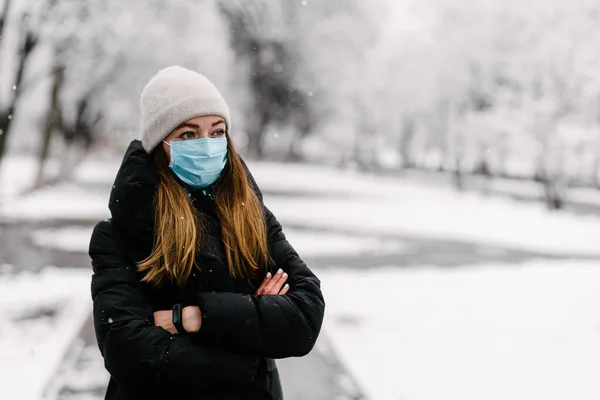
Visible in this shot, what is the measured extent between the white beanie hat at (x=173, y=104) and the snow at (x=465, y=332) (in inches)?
141

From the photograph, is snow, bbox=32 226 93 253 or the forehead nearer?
the forehead

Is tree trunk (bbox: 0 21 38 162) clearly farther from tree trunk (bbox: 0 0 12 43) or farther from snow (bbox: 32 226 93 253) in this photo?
tree trunk (bbox: 0 0 12 43)

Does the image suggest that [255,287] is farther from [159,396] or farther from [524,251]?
[524,251]

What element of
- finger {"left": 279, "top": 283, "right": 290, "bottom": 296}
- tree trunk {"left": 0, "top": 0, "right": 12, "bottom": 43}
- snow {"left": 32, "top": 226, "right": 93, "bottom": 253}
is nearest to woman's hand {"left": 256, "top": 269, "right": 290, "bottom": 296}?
finger {"left": 279, "top": 283, "right": 290, "bottom": 296}

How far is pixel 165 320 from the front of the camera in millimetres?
2066

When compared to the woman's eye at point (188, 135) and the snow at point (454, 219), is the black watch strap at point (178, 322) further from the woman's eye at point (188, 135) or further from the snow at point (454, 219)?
the snow at point (454, 219)

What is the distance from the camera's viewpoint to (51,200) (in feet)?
74.7

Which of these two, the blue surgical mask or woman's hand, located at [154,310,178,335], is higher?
the blue surgical mask

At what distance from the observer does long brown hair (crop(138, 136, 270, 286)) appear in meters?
2.04

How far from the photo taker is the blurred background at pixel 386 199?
240 inches

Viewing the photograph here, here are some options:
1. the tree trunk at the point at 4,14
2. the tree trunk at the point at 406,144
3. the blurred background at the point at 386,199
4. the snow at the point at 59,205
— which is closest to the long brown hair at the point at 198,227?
the blurred background at the point at 386,199

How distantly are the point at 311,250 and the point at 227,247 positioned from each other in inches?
431

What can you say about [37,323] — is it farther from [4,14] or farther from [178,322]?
[4,14]

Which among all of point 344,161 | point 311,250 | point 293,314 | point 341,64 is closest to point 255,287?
point 293,314
